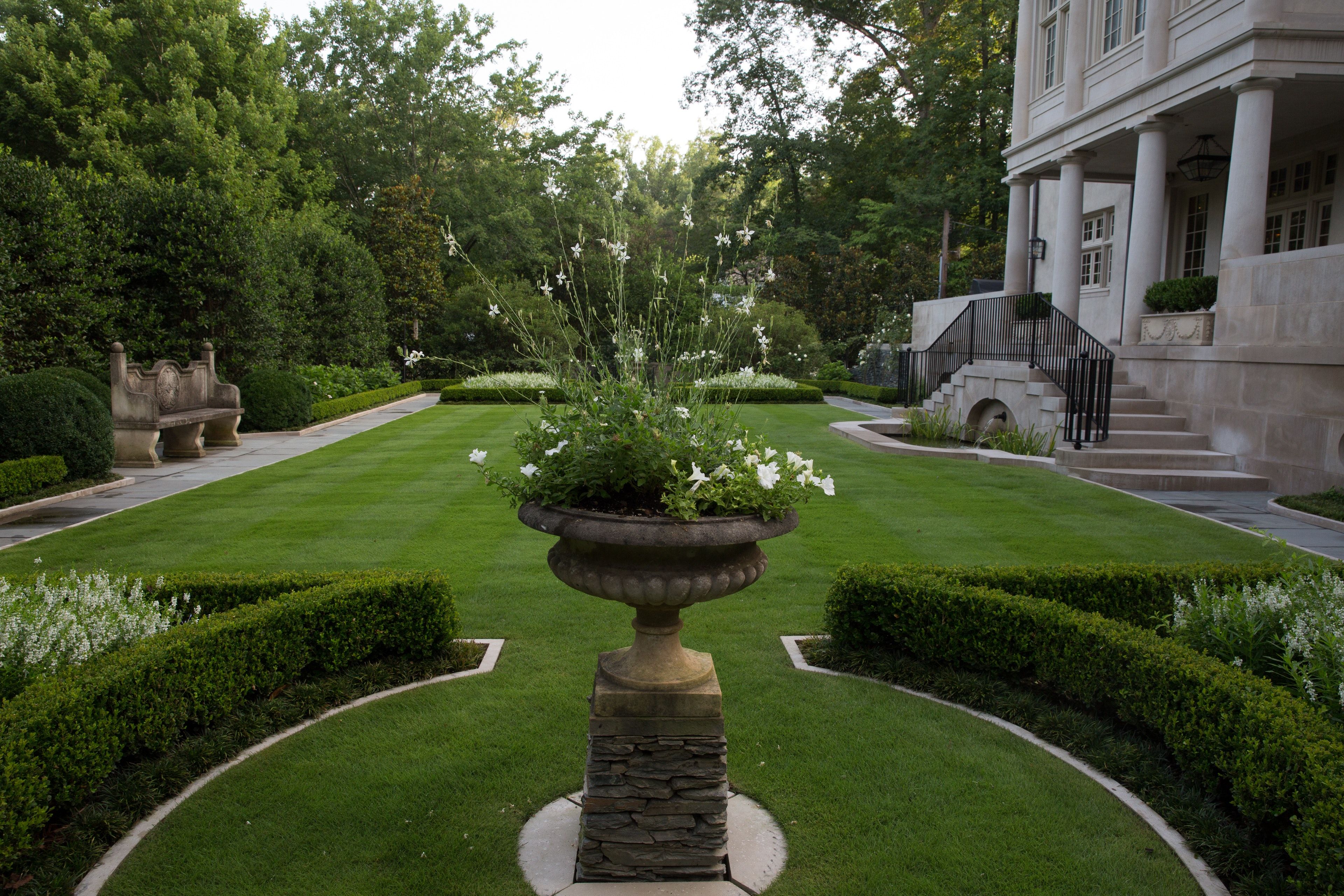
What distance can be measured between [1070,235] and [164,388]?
608 inches

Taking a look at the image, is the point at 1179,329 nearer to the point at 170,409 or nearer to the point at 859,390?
the point at 859,390

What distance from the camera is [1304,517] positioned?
27.5 feet

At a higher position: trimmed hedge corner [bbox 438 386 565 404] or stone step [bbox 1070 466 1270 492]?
trimmed hedge corner [bbox 438 386 565 404]

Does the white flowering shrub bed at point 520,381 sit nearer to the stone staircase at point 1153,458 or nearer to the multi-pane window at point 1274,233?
the stone staircase at point 1153,458

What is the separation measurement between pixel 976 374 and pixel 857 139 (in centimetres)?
2456

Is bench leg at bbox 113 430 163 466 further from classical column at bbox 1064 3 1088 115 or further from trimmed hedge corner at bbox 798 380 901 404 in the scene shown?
classical column at bbox 1064 3 1088 115

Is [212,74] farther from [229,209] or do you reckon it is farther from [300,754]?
[300,754]

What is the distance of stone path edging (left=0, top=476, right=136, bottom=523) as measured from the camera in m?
8.27

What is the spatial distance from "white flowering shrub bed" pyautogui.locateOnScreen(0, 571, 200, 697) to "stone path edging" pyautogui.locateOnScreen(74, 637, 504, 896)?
2.53 ft

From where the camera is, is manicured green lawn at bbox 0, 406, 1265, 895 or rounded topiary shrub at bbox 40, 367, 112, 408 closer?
manicured green lawn at bbox 0, 406, 1265, 895

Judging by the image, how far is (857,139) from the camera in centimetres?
3578

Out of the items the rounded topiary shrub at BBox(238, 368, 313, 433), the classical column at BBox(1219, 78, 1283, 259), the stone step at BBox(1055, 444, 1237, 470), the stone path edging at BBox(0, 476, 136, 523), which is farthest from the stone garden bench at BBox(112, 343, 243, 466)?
the classical column at BBox(1219, 78, 1283, 259)

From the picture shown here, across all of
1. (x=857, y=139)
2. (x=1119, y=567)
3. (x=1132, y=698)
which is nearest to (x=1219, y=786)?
(x=1132, y=698)

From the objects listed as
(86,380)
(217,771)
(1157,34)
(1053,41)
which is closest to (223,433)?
(86,380)
